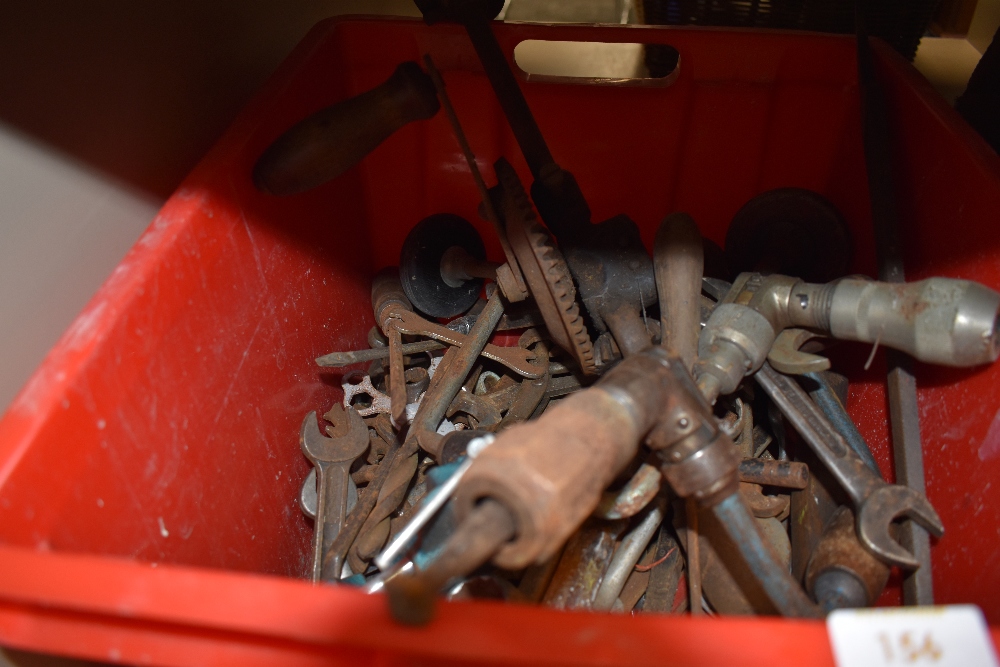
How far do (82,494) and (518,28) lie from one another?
0.81 m

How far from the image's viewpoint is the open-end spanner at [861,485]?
657 mm

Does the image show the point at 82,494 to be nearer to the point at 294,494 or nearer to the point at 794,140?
the point at 294,494

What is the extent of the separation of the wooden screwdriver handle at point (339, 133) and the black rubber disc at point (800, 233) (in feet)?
1.59

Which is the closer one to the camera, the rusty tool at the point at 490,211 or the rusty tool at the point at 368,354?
the rusty tool at the point at 490,211

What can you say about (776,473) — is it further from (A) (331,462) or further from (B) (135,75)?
(B) (135,75)

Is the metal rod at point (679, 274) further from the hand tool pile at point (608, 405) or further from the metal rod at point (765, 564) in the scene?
the metal rod at point (765, 564)

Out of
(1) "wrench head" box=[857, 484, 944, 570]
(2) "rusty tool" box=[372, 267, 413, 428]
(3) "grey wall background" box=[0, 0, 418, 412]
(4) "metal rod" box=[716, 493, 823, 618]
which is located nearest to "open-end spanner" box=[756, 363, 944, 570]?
(1) "wrench head" box=[857, 484, 944, 570]

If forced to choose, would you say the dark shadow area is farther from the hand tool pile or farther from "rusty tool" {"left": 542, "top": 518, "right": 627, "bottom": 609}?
"rusty tool" {"left": 542, "top": 518, "right": 627, "bottom": 609}

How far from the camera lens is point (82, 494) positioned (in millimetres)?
549

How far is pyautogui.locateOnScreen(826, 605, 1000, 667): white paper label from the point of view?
396 mm

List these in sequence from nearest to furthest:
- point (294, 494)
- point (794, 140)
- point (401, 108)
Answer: point (401, 108), point (294, 494), point (794, 140)

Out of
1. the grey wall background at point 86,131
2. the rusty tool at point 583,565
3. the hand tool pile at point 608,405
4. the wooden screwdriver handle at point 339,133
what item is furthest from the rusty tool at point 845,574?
the grey wall background at point 86,131

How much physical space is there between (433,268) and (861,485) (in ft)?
2.20

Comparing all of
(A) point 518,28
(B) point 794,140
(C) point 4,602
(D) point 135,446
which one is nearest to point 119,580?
(C) point 4,602
